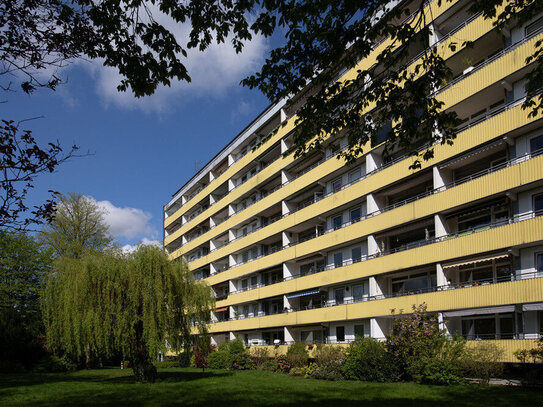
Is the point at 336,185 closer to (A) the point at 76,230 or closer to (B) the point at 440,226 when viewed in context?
(B) the point at 440,226

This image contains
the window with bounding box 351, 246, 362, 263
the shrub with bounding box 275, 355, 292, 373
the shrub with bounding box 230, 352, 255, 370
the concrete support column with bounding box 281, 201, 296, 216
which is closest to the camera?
the window with bounding box 351, 246, 362, 263

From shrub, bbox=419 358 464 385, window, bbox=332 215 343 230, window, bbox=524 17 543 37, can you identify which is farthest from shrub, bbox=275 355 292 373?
window, bbox=524 17 543 37

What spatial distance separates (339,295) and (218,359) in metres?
14.8

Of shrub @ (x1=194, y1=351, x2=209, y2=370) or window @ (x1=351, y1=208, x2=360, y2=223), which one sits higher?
window @ (x1=351, y1=208, x2=360, y2=223)

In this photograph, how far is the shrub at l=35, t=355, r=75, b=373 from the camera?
4378 cm

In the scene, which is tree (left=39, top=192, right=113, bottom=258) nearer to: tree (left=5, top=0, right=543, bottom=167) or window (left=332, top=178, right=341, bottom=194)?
window (left=332, top=178, right=341, bottom=194)

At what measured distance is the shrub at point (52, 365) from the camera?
43.8m

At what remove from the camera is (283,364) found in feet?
121

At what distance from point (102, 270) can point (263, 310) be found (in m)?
25.0

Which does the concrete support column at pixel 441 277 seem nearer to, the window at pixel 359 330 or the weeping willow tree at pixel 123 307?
the window at pixel 359 330

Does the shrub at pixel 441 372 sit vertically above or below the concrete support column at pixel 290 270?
below

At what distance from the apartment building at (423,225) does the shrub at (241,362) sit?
12.5 ft

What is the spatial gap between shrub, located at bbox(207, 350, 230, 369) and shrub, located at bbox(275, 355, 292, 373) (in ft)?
25.4

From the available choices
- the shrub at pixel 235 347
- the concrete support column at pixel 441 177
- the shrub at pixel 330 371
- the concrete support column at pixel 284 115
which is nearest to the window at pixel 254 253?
the shrub at pixel 235 347
